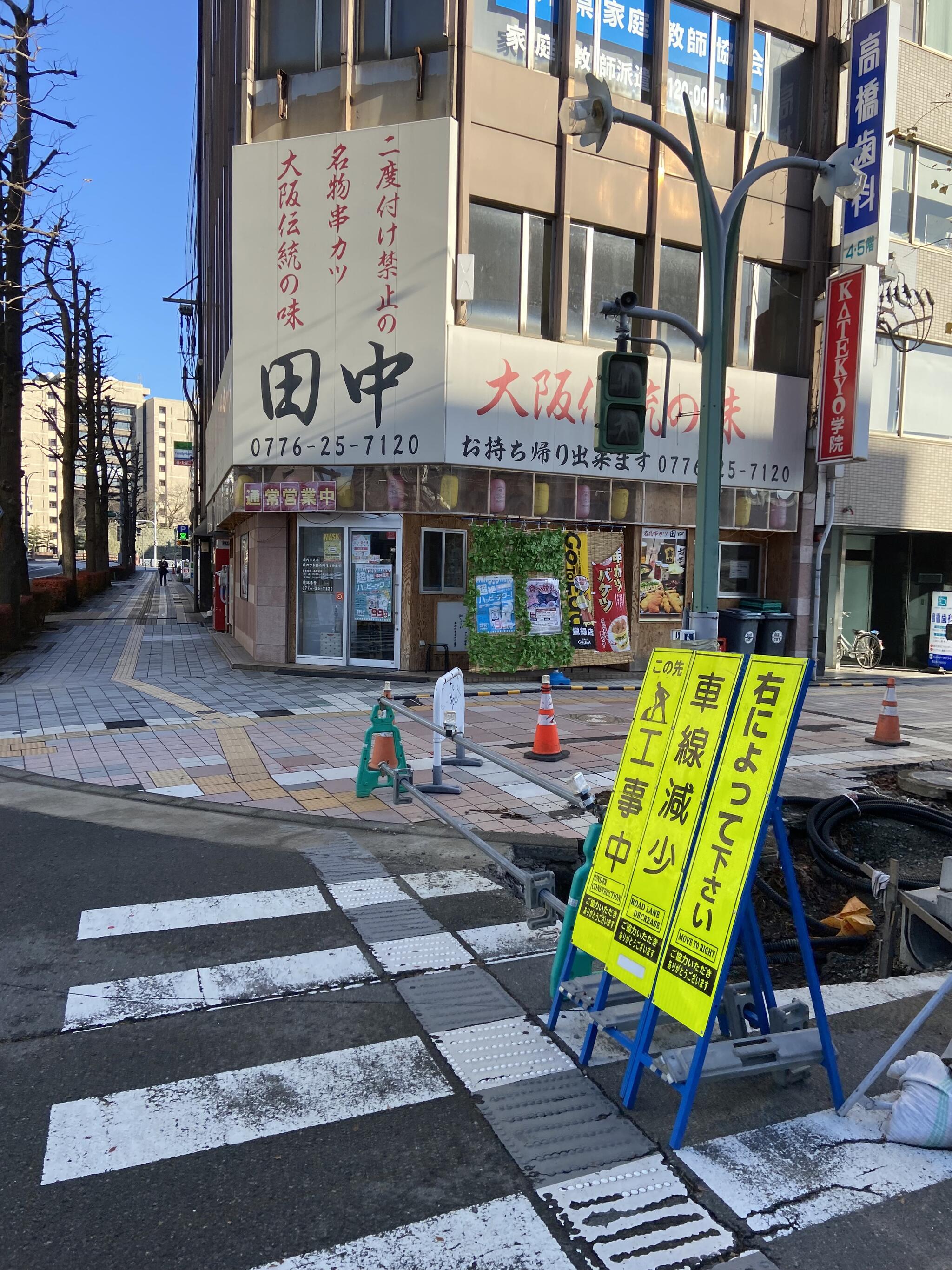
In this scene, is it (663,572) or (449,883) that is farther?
(663,572)

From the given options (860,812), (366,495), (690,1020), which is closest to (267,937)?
(690,1020)

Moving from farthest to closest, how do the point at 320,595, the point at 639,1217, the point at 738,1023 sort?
the point at 320,595
the point at 738,1023
the point at 639,1217

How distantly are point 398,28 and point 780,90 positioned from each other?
815cm

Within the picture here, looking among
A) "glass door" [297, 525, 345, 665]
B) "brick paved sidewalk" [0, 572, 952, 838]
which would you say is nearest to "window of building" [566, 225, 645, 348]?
"glass door" [297, 525, 345, 665]

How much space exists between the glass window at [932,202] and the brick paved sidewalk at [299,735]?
10099 mm

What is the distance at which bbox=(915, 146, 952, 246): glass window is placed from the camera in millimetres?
19891

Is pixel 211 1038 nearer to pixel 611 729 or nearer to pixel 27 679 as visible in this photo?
pixel 611 729

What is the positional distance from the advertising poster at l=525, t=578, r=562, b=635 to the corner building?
108 cm

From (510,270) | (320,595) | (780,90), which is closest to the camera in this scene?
(510,270)

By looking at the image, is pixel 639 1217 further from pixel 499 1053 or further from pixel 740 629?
pixel 740 629

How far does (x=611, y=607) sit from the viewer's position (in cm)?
1711

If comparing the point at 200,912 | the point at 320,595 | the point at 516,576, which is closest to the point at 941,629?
the point at 516,576

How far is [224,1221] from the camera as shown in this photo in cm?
295

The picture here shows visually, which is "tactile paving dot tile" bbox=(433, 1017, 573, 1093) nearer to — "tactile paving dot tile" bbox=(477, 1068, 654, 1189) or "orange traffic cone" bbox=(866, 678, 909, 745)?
"tactile paving dot tile" bbox=(477, 1068, 654, 1189)
